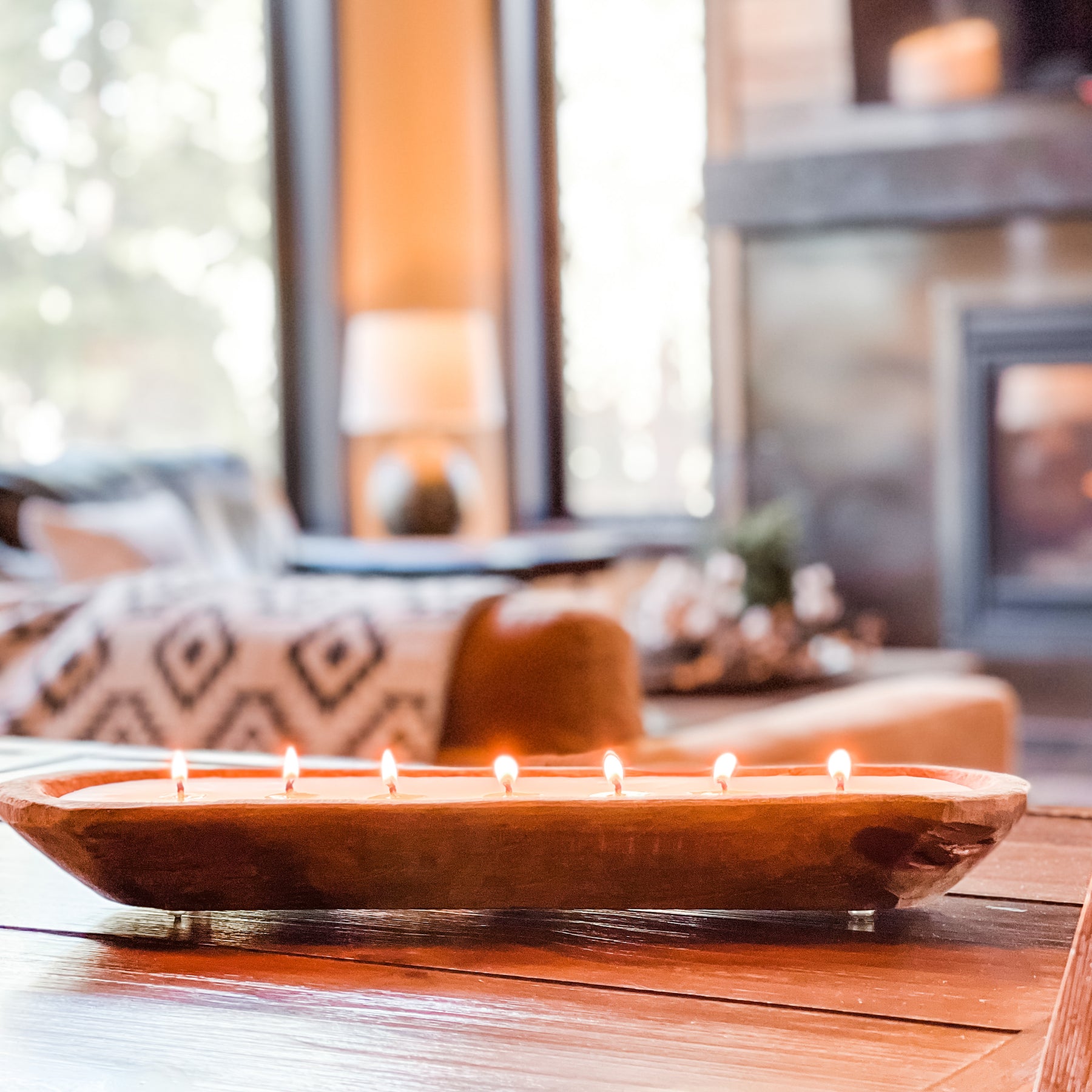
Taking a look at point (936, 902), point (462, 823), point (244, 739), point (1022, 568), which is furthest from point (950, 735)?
point (1022, 568)

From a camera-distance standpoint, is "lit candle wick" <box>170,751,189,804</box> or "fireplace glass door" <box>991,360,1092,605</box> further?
"fireplace glass door" <box>991,360,1092,605</box>

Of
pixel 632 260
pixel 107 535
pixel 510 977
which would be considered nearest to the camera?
pixel 510 977

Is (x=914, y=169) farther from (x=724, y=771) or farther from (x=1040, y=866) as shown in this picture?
(x=724, y=771)

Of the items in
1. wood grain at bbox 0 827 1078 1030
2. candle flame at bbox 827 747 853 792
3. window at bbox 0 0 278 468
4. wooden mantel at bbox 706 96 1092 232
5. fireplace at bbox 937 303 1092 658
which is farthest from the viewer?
window at bbox 0 0 278 468

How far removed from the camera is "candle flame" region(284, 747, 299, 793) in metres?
0.74

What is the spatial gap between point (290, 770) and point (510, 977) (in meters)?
0.18

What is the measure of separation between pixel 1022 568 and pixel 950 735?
238cm

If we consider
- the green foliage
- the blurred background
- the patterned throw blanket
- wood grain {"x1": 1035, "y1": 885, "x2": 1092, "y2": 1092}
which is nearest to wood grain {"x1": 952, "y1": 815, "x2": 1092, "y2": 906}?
wood grain {"x1": 1035, "y1": 885, "x2": 1092, "y2": 1092}

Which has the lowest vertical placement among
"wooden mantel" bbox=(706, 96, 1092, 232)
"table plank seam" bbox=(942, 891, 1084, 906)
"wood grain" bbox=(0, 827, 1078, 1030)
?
"table plank seam" bbox=(942, 891, 1084, 906)

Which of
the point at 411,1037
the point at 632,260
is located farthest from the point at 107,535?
the point at 632,260

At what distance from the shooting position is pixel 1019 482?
426cm

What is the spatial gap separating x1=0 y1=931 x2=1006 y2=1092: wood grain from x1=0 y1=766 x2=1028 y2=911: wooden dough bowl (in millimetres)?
49

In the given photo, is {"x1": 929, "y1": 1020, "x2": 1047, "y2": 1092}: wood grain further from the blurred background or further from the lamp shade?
the lamp shade

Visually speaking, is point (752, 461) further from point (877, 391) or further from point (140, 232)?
point (140, 232)
